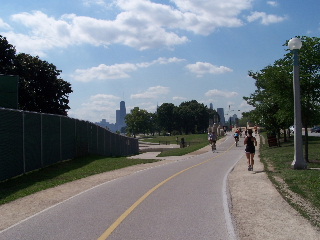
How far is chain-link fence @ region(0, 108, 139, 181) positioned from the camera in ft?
46.1

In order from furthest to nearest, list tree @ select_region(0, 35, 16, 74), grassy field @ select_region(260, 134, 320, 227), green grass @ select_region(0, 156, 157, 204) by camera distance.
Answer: tree @ select_region(0, 35, 16, 74) < green grass @ select_region(0, 156, 157, 204) < grassy field @ select_region(260, 134, 320, 227)

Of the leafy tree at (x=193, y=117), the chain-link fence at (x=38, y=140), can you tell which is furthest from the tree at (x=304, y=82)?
the leafy tree at (x=193, y=117)

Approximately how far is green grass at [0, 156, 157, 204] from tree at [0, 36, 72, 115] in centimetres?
1917

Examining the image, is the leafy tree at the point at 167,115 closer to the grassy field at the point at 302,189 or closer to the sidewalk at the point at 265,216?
the grassy field at the point at 302,189

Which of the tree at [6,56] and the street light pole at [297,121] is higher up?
the tree at [6,56]

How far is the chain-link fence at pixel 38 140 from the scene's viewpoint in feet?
46.1

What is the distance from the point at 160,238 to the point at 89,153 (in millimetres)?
20572

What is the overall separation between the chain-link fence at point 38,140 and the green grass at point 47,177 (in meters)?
0.42

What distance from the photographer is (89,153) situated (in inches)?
1031

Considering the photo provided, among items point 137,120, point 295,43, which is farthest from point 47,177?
point 137,120

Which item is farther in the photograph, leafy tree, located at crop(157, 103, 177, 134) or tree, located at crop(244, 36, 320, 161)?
leafy tree, located at crop(157, 103, 177, 134)

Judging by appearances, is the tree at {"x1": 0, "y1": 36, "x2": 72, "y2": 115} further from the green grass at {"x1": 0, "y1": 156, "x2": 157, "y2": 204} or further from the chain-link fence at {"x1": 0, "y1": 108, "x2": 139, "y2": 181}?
the green grass at {"x1": 0, "y1": 156, "x2": 157, "y2": 204}

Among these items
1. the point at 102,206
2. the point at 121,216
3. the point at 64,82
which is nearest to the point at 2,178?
the point at 102,206

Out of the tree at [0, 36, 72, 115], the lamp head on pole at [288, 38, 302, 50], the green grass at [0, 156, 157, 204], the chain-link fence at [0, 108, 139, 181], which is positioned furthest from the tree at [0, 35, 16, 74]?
the lamp head on pole at [288, 38, 302, 50]
